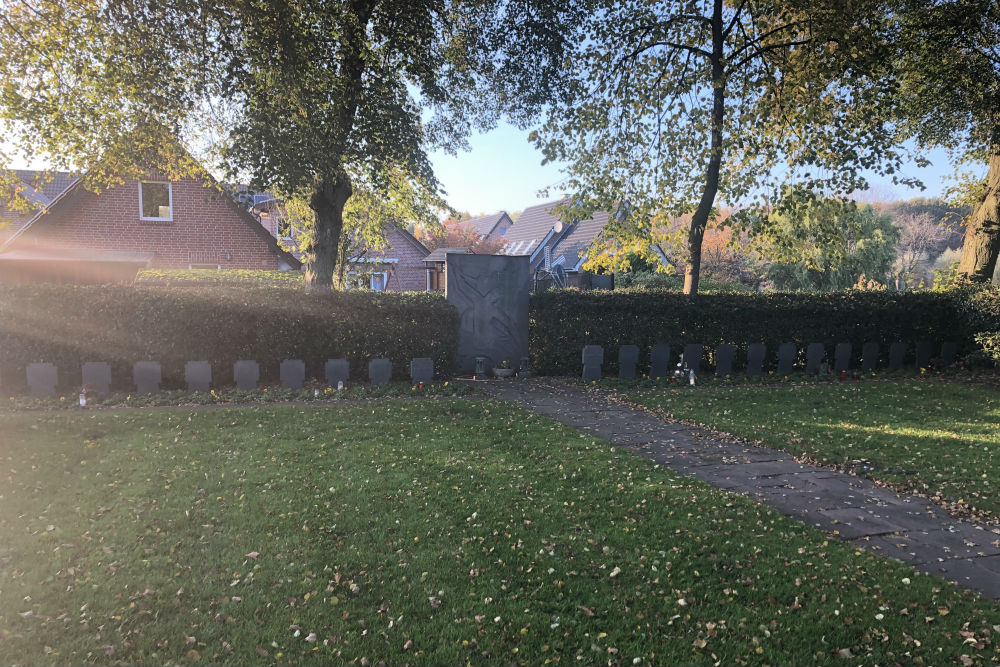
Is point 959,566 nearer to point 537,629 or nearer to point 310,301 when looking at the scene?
point 537,629

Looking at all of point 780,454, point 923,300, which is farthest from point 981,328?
point 780,454

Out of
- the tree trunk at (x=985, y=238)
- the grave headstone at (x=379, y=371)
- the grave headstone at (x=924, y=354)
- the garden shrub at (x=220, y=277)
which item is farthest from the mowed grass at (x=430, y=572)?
the tree trunk at (x=985, y=238)

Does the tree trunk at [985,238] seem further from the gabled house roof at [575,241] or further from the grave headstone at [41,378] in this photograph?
Result: the grave headstone at [41,378]

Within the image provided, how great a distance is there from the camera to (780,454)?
6.86m

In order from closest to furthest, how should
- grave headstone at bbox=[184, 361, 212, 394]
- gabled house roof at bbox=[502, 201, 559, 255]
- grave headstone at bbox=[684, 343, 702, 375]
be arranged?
grave headstone at bbox=[184, 361, 212, 394] → grave headstone at bbox=[684, 343, 702, 375] → gabled house roof at bbox=[502, 201, 559, 255]

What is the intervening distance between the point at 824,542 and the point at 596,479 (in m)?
2.02

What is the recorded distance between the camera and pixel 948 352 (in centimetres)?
1418

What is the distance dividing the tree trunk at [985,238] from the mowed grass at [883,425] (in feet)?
15.6

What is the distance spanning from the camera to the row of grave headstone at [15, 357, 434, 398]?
9781 mm

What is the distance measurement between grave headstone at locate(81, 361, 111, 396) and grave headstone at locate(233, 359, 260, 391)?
80.0 inches

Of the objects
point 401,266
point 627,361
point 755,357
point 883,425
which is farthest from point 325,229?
point 401,266

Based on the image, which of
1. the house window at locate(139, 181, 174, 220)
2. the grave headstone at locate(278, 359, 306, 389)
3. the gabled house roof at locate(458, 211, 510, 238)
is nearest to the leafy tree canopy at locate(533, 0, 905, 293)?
the grave headstone at locate(278, 359, 306, 389)

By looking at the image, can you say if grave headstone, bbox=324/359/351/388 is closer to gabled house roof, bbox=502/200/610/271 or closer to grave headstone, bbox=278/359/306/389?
grave headstone, bbox=278/359/306/389

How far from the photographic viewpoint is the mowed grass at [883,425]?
235 inches
